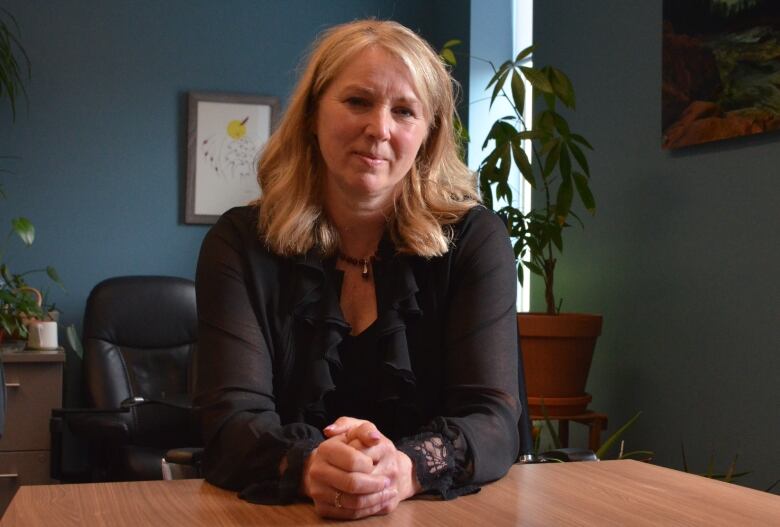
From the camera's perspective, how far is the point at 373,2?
4.69 metres

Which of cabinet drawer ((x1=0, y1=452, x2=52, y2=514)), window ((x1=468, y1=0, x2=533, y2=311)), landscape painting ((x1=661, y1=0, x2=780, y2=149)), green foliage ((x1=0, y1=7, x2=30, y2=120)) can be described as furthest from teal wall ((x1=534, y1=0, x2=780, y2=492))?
green foliage ((x1=0, y1=7, x2=30, y2=120))

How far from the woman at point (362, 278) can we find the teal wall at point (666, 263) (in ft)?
3.79

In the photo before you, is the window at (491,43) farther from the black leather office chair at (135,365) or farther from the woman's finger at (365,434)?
the woman's finger at (365,434)

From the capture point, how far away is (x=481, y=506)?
114 centimetres

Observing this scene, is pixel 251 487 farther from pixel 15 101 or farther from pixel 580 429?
pixel 15 101

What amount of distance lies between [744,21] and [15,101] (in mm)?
3053

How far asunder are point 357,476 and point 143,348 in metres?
2.89

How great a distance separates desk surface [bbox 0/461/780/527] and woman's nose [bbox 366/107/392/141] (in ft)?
1.87

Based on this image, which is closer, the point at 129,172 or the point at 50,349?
the point at 50,349

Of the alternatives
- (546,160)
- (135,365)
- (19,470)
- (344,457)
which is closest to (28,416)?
(19,470)

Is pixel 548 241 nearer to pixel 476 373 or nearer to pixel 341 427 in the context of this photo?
pixel 476 373

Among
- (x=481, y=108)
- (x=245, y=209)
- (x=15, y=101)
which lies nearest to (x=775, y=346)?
(x=245, y=209)

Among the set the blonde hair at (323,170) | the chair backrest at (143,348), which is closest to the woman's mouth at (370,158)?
the blonde hair at (323,170)

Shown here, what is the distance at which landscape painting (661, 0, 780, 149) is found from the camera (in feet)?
8.00
